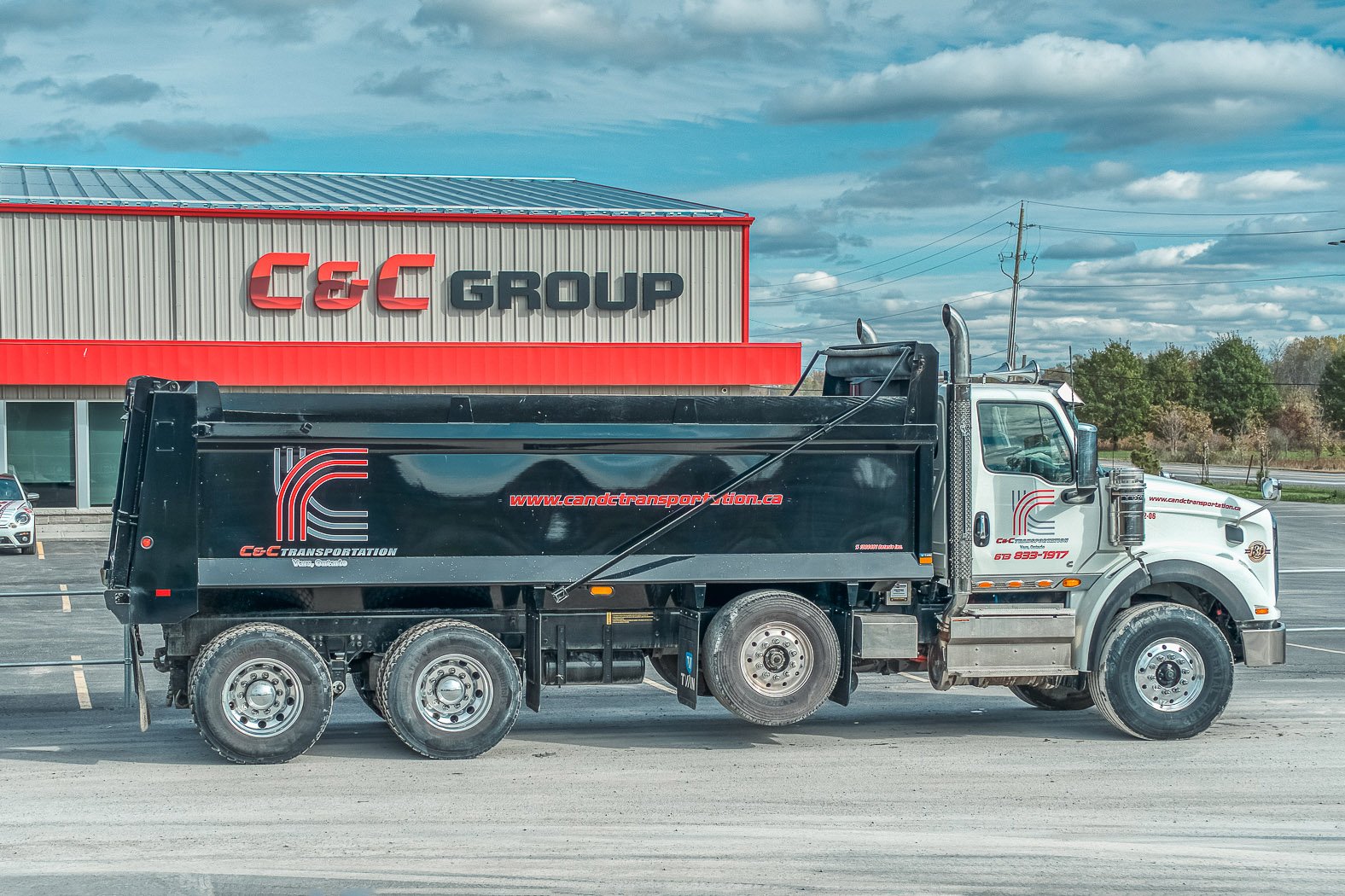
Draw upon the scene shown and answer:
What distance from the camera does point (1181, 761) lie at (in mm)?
10289

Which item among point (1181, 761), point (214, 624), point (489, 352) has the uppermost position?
point (489, 352)

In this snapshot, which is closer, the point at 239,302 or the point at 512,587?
the point at 512,587

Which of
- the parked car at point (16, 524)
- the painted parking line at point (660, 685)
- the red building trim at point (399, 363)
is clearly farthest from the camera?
the red building trim at point (399, 363)

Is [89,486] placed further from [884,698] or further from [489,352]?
[884,698]

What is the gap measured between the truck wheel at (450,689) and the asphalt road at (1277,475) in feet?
175

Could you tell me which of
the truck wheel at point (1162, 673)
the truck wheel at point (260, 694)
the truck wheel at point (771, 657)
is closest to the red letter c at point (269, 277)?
the truck wheel at point (260, 694)

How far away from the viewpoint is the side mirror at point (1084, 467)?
416 inches

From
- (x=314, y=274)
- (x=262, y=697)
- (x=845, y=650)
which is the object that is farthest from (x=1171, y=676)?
(x=314, y=274)

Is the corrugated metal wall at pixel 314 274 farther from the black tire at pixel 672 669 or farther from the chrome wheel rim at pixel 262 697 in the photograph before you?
the chrome wheel rim at pixel 262 697

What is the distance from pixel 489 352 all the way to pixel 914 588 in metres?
25.3

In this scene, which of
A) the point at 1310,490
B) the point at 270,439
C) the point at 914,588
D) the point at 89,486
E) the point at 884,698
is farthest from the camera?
the point at 1310,490

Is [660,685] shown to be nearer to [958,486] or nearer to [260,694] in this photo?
[958,486]


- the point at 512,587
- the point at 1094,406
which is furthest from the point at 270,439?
the point at 1094,406

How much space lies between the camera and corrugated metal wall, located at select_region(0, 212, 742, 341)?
3372 cm
